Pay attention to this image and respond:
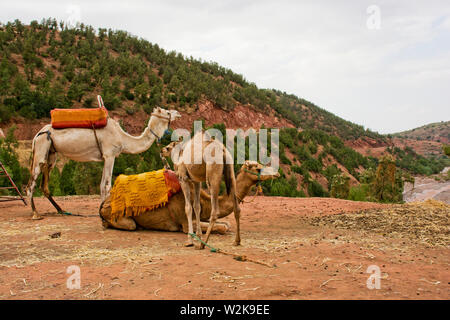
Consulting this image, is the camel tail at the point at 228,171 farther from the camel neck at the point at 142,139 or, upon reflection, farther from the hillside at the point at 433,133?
the hillside at the point at 433,133

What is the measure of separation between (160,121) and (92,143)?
1.64 meters

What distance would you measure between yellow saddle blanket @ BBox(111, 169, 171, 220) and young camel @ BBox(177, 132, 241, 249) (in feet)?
3.34

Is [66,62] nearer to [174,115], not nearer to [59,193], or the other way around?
[59,193]

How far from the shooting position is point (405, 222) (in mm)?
7520

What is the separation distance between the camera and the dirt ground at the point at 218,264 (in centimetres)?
369

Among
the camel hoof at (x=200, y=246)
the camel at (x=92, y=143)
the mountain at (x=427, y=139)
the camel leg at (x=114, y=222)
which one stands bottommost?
the camel hoof at (x=200, y=246)

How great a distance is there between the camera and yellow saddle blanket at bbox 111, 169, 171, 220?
6.98 m

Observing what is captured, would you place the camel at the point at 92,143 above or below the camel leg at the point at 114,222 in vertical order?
above

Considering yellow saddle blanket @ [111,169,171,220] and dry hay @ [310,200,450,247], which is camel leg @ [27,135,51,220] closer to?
yellow saddle blanket @ [111,169,171,220]

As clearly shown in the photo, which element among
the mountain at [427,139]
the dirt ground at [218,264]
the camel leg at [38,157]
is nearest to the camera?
the dirt ground at [218,264]

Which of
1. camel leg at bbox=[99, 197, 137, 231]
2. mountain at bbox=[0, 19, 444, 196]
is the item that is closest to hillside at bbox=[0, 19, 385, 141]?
mountain at bbox=[0, 19, 444, 196]

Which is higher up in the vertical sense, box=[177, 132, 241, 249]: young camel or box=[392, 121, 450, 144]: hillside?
box=[392, 121, 450, 144]: hillside

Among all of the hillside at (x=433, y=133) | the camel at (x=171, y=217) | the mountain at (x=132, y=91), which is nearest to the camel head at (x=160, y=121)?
the camel at (x=171, y=217)

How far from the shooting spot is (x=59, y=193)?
1414 cm
